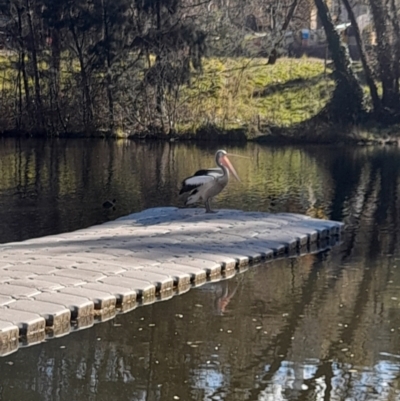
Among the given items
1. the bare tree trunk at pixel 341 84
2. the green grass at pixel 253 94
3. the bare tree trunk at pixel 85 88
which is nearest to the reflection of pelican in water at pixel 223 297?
the green grass at pixel 253 94

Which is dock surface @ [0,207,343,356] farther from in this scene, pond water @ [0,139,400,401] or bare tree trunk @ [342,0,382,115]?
bare tree trunk @ [342,0,382,115]

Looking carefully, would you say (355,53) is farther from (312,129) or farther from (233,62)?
(312,129)

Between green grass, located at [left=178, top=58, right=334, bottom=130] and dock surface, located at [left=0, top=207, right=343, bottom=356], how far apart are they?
19.7 meters

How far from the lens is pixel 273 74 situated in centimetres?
4003

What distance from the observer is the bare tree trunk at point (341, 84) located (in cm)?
3512

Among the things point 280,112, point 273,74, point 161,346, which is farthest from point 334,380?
point 273,74

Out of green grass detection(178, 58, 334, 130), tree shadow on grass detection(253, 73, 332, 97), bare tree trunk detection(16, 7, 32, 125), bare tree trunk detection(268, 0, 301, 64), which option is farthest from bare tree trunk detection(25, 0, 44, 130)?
bare tree trunk detection(268, 0, 301, 64)

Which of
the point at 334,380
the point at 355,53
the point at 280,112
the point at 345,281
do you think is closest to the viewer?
the point at 334,380

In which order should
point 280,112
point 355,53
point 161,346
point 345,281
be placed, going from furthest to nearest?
point 355,53, point 280,112, point 345,281, point 161,346

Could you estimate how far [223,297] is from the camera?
9.90 metres

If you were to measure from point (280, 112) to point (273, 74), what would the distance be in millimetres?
4258

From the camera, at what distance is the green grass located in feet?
114

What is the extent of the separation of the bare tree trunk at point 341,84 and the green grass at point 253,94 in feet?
3.18

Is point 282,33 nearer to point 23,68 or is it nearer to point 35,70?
point 35,70
